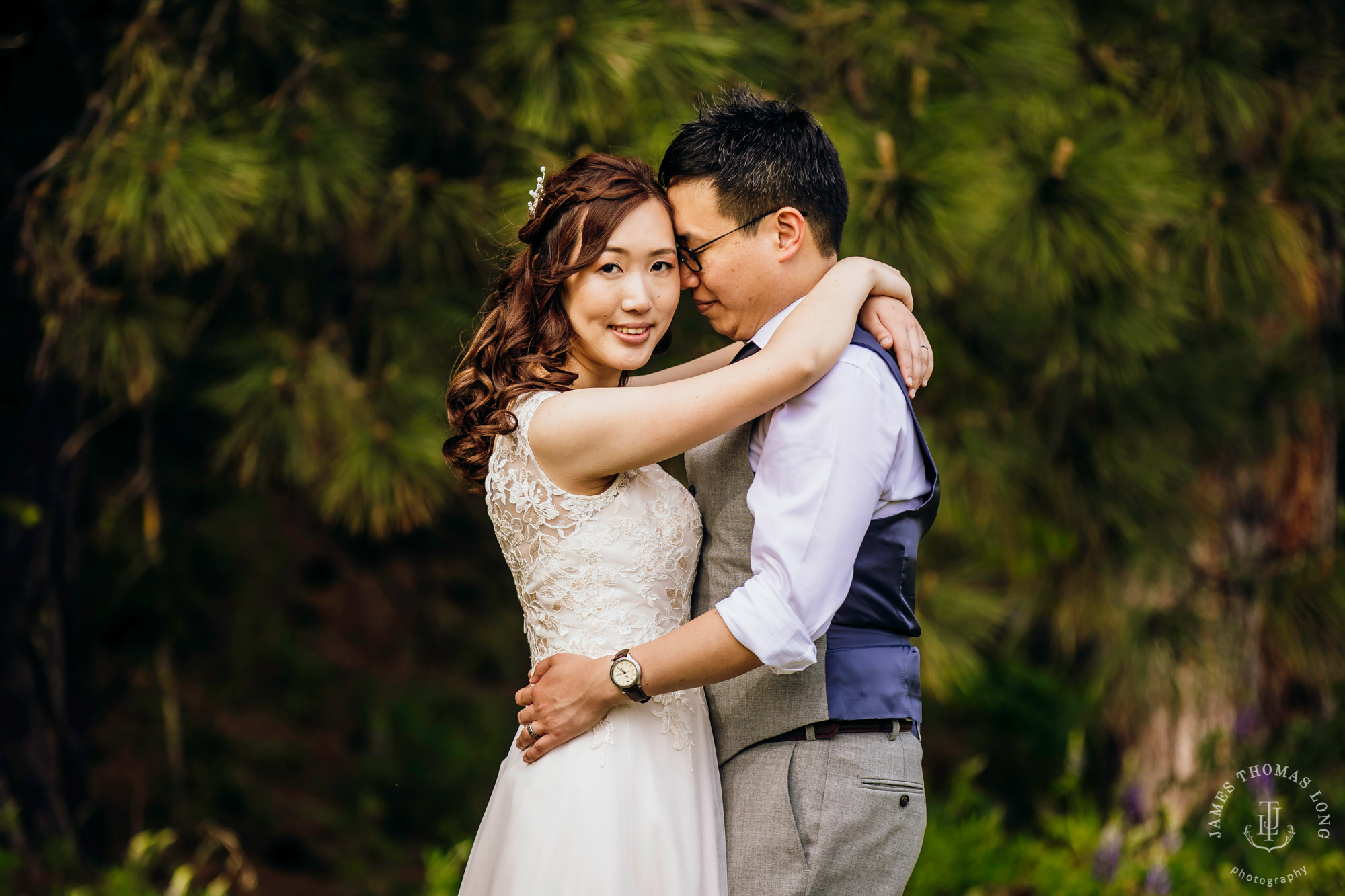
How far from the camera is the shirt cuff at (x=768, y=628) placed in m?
1.57

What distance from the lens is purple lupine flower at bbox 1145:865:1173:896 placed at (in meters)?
3.78

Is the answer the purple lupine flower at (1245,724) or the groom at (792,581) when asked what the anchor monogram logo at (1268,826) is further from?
the groom at (792,581)

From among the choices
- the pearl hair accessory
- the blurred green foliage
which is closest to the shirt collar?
the pearl hair accessory

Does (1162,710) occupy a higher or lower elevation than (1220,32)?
lower

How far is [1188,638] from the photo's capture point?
389 cm

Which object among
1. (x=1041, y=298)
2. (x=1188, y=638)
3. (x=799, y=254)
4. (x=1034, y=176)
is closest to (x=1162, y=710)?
(x=1188, y=638)

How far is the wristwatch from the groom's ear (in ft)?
2.44

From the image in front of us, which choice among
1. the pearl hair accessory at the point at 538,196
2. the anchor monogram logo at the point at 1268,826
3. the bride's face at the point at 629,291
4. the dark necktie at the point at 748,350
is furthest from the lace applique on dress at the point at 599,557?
the anchor monogram logo at the point at 1268,826

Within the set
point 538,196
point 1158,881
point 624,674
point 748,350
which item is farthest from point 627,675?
point 1158,881

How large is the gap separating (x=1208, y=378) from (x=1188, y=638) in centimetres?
95

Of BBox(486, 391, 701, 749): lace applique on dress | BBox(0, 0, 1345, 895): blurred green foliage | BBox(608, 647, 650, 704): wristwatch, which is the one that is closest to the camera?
BBox(608, 647, 650, 704): wristwatch

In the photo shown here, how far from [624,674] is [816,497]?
400mm

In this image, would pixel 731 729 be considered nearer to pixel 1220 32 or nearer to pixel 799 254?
pixel 799 254

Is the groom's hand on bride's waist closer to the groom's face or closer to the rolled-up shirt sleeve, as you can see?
the rolled-up shirt sleeve
